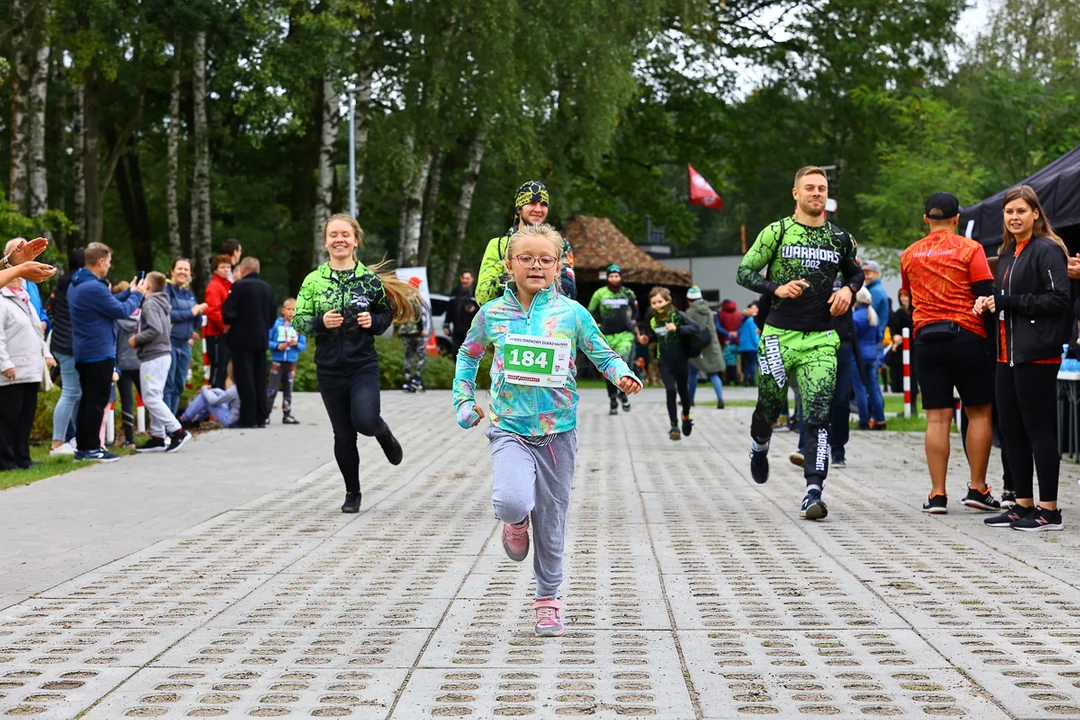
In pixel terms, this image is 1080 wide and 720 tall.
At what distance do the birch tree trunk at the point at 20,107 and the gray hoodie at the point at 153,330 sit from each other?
13989 mm

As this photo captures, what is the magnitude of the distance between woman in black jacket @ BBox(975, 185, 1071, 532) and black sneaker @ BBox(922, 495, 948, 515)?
62cm

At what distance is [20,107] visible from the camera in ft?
92.0

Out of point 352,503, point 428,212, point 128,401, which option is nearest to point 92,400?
point 128,401

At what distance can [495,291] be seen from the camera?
9.18m

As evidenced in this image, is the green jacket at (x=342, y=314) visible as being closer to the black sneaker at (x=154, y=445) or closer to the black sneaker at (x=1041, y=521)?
the black sneaker at (x=1041, y=521)

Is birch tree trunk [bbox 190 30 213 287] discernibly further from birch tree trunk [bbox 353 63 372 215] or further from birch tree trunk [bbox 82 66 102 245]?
birch tree trunk [bbox 353 63 372 215]

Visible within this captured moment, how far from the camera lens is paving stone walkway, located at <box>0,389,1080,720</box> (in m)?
4.64

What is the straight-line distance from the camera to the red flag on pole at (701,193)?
140ft

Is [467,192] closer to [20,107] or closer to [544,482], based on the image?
[20,107]

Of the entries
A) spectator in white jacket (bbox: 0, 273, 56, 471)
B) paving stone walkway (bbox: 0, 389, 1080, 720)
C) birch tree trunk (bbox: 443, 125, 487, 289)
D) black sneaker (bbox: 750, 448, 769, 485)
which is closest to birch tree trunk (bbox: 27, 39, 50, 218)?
birch tree trunk (bbox: 443, 125, 487, 289)

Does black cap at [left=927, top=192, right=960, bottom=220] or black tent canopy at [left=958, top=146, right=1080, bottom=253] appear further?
black tent canopy at [left=958, top=146, right=1080, bottom=253]

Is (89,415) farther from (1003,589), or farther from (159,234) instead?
(159,234)

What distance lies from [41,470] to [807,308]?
6.75 metres

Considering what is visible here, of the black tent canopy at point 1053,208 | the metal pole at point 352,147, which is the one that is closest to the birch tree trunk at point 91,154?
the metal pole at point 352,147
